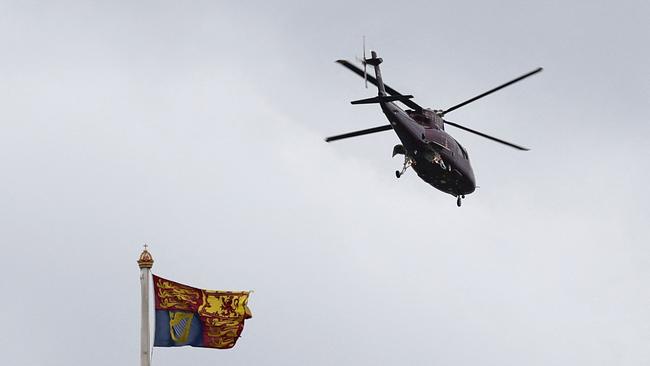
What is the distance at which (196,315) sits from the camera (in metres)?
52.5

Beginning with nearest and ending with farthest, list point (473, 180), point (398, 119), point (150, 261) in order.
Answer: point (150, 261) < point (398, 119) < point (473, 180)

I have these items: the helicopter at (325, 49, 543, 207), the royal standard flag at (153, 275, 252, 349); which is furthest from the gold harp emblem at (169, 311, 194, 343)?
the helicopter at (325, 49, 543, 207)

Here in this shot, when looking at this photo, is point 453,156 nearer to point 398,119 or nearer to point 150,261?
point 398,119

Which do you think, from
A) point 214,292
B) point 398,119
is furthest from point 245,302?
point 398,119

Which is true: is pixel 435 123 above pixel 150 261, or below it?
above

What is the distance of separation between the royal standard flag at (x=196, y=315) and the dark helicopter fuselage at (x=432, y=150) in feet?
122

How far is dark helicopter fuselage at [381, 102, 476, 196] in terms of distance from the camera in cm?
9056

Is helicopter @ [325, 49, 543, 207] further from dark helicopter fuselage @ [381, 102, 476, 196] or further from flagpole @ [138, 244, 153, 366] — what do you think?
flagpole @ [138, 244, 153, 366]

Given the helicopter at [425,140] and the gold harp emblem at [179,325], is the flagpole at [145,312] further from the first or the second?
the helicopter at [425,140]

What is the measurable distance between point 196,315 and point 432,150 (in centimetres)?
4057

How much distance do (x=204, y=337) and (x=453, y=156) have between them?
42.7 metres

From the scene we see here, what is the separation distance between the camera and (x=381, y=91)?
302 ft

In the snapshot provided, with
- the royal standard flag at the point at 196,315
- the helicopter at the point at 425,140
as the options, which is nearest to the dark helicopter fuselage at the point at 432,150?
the helicopter at the point at 425,140

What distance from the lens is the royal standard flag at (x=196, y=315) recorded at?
171ft
